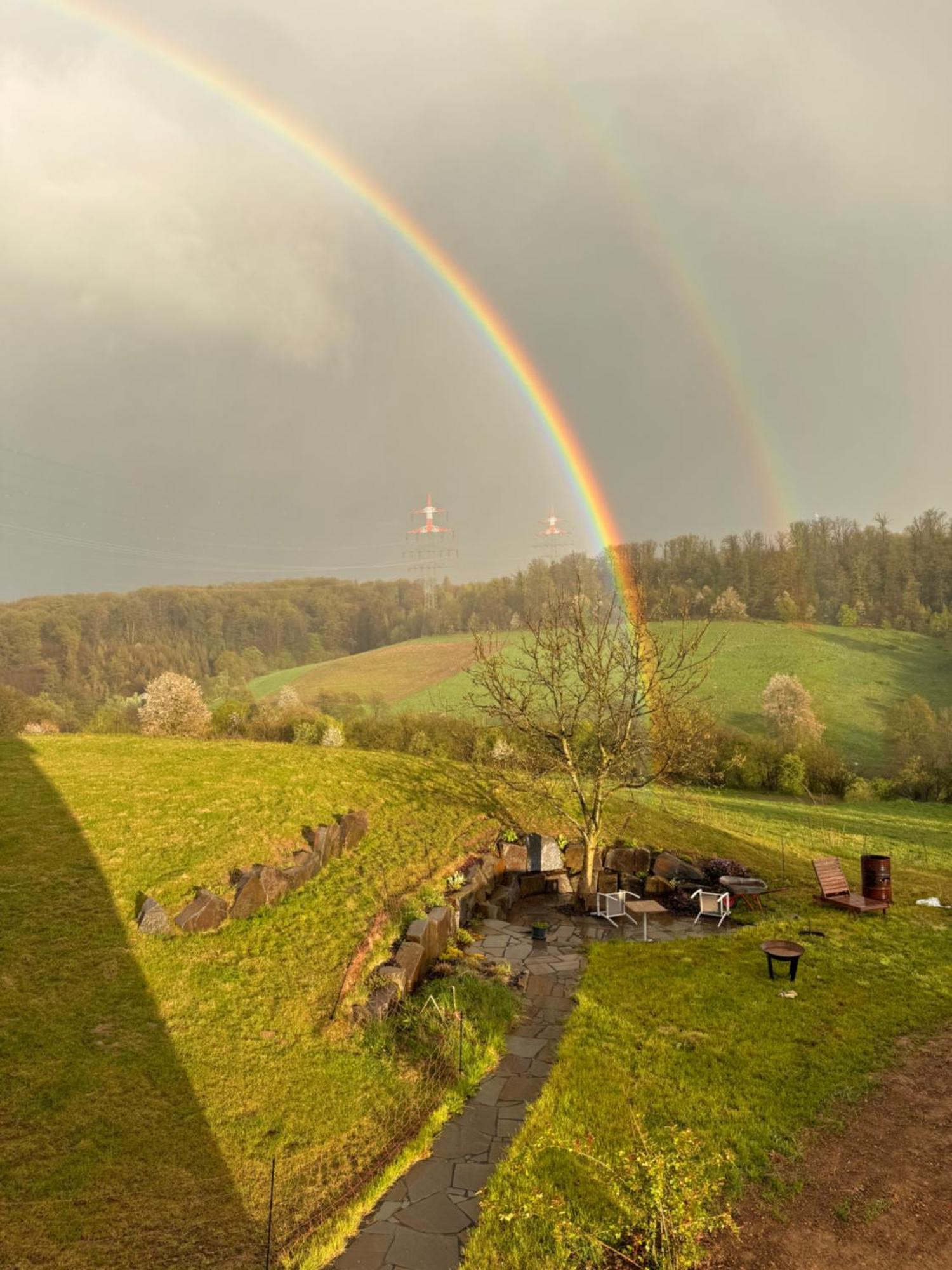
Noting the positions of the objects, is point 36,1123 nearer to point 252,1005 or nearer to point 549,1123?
point 252,1005

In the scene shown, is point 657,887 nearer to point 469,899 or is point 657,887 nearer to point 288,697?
point 469,899

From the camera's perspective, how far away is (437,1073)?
10938mm

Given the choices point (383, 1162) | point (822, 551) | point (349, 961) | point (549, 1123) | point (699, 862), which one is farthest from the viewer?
point (822, 551)

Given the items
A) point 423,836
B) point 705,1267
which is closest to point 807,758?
point 423,836

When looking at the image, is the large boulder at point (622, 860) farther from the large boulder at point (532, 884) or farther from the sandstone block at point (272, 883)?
the sandstone block at point (272, 883)

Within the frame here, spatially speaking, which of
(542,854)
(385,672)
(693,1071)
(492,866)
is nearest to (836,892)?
(542,854)

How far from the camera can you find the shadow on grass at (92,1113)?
24.0 ft

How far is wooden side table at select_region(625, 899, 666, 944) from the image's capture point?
1766 centimetres

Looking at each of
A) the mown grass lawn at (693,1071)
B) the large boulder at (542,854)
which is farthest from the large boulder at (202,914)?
the large boulder at (542,854)

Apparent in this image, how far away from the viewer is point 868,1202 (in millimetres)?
7953

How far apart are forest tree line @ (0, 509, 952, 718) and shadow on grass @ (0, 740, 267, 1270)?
72.4 m

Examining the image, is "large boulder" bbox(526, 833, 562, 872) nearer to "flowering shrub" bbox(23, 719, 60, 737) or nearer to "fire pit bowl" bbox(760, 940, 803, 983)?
"fire pit bowl" bbox(760, 940, 803, 983)

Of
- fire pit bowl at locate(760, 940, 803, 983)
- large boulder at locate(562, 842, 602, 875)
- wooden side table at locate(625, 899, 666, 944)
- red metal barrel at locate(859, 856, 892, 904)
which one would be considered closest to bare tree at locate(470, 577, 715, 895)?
large boulder at locate(562, 842, 602, 875)

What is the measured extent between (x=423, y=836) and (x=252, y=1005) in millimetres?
9478
